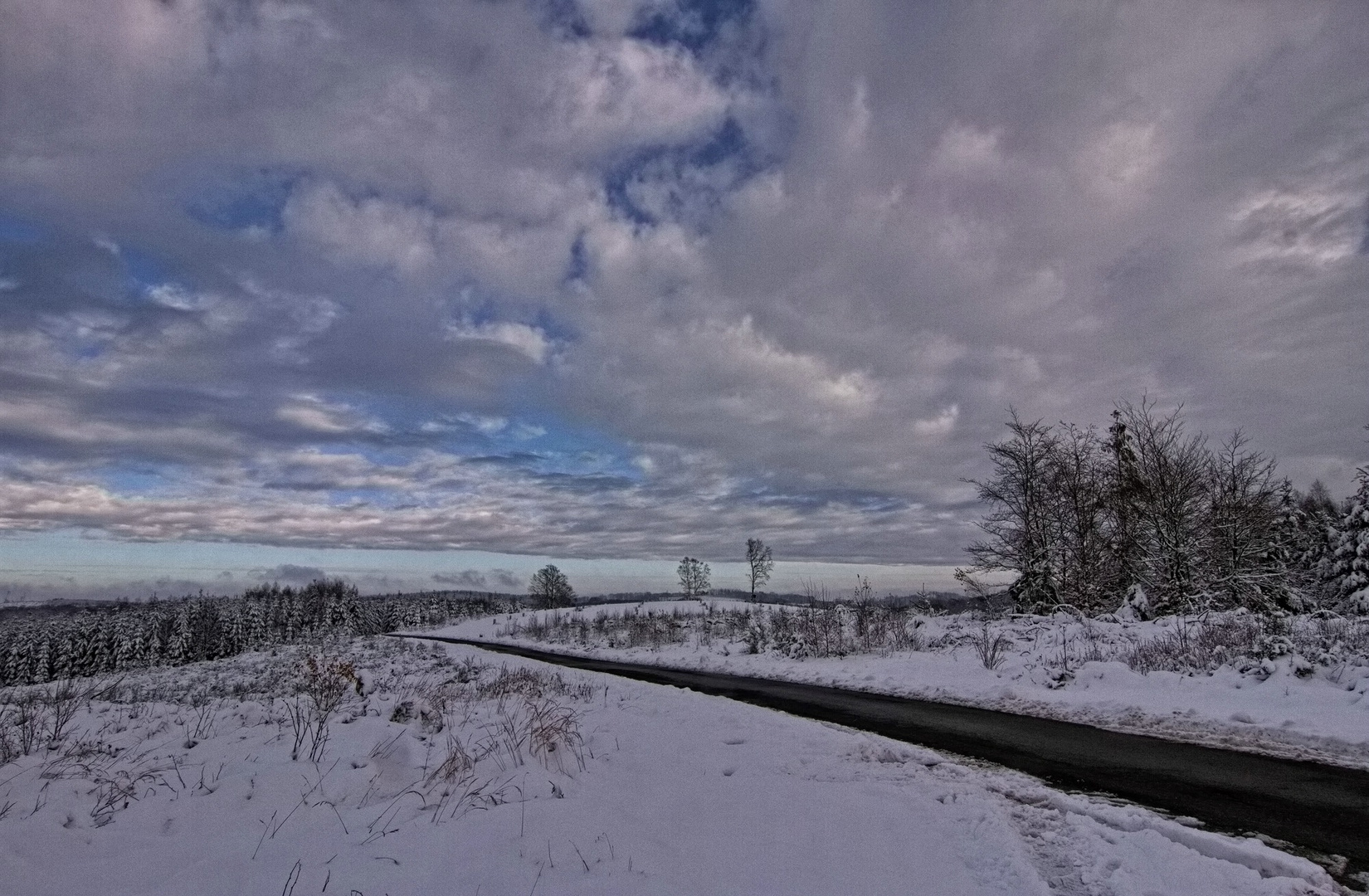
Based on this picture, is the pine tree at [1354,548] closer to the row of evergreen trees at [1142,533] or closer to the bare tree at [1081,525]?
the row of evergreen trees at [1142,533]

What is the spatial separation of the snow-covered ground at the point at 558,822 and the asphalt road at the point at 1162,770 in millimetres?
666

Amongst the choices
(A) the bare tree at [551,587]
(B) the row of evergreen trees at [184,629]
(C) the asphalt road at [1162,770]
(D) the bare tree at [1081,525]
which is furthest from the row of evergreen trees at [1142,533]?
(A) the bare tree at [551,587]

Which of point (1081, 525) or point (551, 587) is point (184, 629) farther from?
point (1081, 525)

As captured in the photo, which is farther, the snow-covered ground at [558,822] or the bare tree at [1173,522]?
the bare tree at [1173,522]

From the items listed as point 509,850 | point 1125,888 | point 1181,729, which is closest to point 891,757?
point 1125,888

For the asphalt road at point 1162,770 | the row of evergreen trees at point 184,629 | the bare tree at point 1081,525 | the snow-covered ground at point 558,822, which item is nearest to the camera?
the snow-covered ground at point 558,822

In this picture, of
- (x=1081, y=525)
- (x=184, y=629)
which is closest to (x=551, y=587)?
(x=184, y=629)

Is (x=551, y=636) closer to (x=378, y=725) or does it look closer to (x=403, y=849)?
(x=378, y=725)

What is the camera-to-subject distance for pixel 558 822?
Answer: 5.08 m

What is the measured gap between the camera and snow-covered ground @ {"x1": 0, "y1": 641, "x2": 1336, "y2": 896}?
4.14m

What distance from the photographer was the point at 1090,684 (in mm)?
12383

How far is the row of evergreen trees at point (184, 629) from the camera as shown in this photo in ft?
206

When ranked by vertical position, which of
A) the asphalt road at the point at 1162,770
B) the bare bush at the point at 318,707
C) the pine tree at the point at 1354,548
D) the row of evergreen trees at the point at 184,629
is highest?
the pine tree at the point at 1354,548

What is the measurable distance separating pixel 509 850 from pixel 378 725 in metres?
5.00
